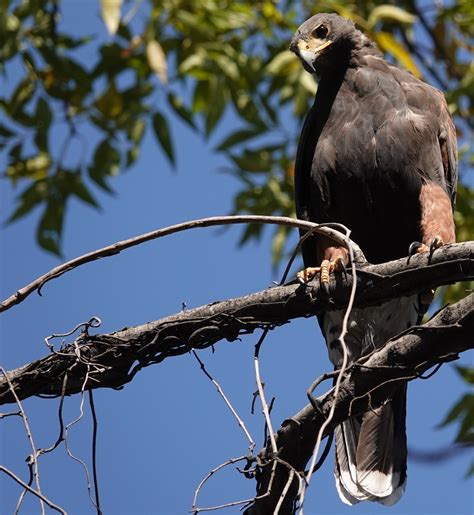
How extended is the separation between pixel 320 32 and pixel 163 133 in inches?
59.2

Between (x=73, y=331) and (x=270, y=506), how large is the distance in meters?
0.84

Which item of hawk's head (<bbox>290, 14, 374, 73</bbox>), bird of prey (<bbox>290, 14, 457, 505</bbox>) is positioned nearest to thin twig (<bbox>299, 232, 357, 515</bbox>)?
bird of prey (<bbox>290, 14, 457, 505</bbox>)

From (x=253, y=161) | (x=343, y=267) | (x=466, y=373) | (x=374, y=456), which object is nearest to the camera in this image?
(x=343, y=267)

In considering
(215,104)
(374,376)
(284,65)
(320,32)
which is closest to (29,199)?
(215,104)

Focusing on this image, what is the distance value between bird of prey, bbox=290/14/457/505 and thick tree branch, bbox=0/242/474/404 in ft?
3.42

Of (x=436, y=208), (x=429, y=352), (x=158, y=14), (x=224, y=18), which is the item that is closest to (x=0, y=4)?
(x=158, y=14)

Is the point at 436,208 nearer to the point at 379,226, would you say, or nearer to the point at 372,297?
the point at 379,226

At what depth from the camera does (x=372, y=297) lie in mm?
3000

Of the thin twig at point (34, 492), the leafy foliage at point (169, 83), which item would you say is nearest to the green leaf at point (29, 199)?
the leafy foliage at point (169, 83)

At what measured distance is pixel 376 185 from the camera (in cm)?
441

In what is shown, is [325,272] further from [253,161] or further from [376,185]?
[253,161]

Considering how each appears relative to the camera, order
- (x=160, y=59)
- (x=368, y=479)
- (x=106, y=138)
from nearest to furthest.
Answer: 1. (x=368, y=479)
2. (x=160, y=59)
3. (x=106, y=138)

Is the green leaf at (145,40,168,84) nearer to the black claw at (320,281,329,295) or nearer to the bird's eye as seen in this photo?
the bird's eye

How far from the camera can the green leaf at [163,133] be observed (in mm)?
→ 5867
